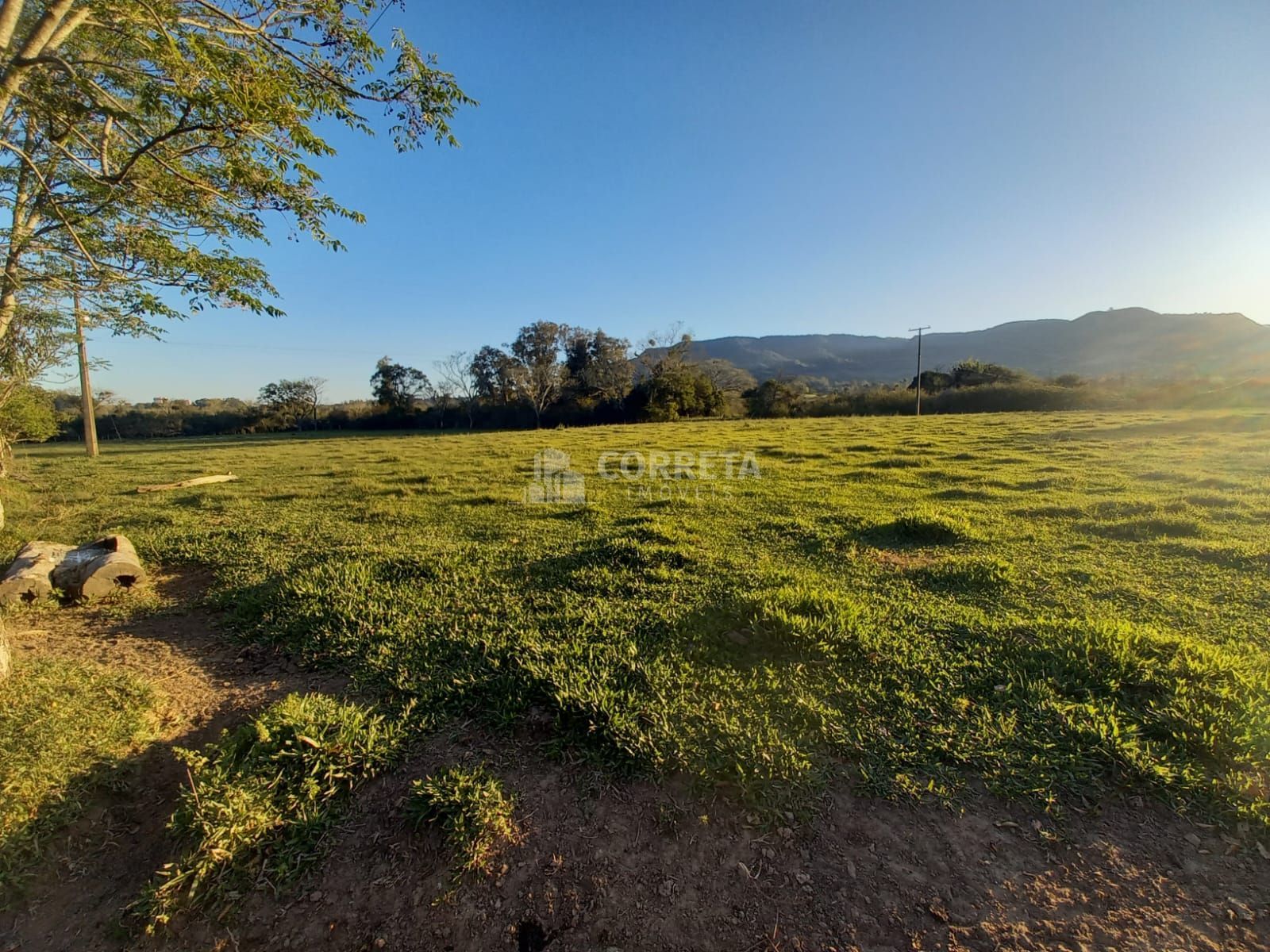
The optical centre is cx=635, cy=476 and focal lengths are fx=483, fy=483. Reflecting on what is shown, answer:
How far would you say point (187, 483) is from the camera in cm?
1241

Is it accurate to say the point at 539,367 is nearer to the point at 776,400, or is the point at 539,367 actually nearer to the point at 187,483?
the point at 776,400

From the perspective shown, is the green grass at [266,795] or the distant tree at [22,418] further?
the distant tree at [22,418]

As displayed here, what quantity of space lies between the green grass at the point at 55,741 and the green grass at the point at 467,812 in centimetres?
166

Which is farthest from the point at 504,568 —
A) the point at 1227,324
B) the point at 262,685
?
the point at 1227,324

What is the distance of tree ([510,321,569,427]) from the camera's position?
43.7m

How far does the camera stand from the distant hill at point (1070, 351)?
4834 centimetres

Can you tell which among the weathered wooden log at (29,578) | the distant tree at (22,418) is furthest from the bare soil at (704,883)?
the distant tree at (22,418)

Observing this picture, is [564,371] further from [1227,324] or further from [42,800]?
[1227,324]

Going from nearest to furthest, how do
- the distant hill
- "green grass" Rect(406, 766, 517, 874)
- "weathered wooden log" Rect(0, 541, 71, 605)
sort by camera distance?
"green grass" Rect(406, 766, 517, 874), "weathered wooden log" Rect(0, 541, 71, 605), the distant hill

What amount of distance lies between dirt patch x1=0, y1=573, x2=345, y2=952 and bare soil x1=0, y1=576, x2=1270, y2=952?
0.01m

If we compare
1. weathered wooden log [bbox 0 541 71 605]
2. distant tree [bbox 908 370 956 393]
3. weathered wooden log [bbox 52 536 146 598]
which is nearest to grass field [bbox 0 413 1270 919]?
weathered wooden log [bbox 52 536 146 598]

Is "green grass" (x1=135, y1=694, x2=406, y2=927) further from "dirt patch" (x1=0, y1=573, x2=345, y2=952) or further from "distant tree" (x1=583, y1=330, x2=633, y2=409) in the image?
"distant tree" (x1=583, y1=330, x2=633, y2=409)

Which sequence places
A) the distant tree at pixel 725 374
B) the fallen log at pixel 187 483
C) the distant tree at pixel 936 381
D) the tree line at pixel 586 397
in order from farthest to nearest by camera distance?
the distant tree at pixel 725 374 → the distant tree at pixel 936 381 → the tree line at pixel 586 397 → the fallen log at pixel 187 483

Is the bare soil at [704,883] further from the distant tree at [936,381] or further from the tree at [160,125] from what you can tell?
the distant tree at [936,381]
